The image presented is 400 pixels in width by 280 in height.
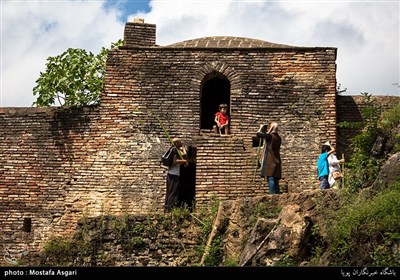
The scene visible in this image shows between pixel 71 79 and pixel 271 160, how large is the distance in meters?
8.31

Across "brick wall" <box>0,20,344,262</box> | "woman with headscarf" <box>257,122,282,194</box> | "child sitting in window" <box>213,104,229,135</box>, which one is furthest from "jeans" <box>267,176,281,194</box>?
"child sitting in window" <box>213,104,229,135</box>

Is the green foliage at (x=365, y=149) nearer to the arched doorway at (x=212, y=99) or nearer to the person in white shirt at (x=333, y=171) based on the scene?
the person in white shirt at (x=333, y=171)

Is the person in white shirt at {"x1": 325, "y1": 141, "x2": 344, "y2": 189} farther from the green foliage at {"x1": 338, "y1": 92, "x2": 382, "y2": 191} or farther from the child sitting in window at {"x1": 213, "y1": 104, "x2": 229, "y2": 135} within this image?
the child sitting in window at {"x1": 213, "y1": 104, "x2": 229, "y2": 135}

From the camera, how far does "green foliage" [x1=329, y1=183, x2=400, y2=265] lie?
1158 centimetres

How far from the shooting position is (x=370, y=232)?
472 inches

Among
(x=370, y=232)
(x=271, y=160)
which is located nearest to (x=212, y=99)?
(x=271, y=160)

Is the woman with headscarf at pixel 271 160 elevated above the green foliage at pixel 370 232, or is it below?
above

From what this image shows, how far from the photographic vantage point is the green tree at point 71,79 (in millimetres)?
22516

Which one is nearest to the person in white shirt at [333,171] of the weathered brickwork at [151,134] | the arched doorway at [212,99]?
the weathered brickwork at [151,134]

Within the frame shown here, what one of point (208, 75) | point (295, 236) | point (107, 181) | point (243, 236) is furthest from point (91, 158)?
point (295, 236)

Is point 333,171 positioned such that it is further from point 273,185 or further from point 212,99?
point 212,99

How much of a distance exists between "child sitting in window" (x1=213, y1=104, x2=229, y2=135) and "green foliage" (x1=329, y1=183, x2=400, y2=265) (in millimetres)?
5904

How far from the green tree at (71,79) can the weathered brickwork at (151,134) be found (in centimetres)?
333

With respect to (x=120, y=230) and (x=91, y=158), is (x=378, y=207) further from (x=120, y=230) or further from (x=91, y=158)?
(x=91, y=158)
